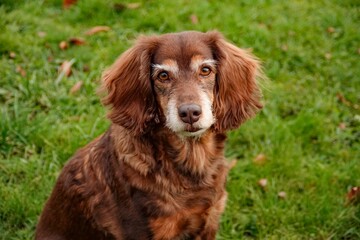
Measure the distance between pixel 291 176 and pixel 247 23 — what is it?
7.65 feet

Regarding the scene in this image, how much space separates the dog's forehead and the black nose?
13.7 inches

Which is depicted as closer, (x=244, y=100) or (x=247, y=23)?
(x=244, y=100)

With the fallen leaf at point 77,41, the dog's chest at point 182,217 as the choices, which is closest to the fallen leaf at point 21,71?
the fallen leaf at point 77,41

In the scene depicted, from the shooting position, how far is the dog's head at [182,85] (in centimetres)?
305

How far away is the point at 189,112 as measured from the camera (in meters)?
2.93

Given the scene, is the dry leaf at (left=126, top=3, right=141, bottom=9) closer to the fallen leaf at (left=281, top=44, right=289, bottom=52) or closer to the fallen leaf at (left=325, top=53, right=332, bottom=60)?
the fallen leaf at (left=281, top=44, right=289, bottom=52)

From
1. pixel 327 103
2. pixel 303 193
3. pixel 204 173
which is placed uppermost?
pixel 204 173

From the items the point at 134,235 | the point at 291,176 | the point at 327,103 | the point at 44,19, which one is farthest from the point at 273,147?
the point at 44,19

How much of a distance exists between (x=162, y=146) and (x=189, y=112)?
42cm

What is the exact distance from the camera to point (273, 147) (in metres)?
4.71

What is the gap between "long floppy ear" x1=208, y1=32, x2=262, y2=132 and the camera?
333cm

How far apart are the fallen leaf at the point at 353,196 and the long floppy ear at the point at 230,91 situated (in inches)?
54.6

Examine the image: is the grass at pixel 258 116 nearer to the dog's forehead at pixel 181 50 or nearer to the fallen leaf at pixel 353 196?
the fallen leaf at pixel 353 196

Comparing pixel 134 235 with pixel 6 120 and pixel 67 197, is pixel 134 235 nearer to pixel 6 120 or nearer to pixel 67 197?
pixel 67 197
